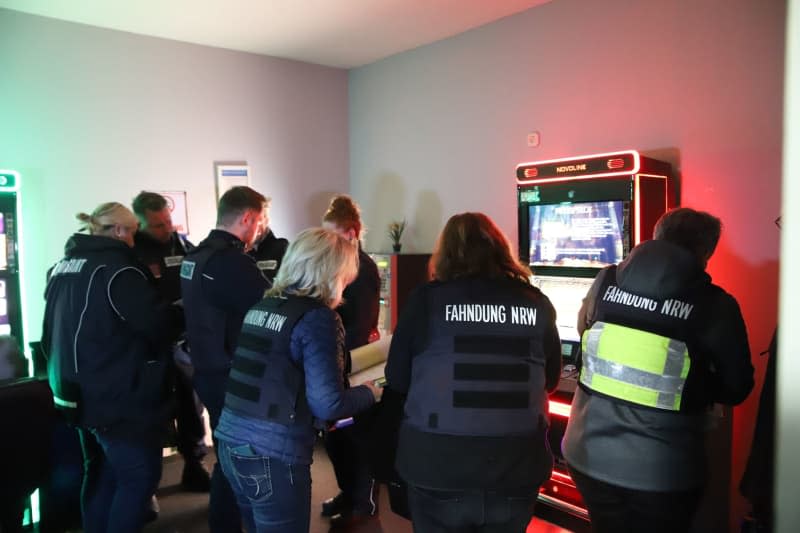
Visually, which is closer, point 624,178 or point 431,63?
point 624,178

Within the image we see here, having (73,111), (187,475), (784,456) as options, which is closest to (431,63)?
(73,111)

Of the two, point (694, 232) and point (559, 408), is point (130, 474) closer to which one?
point (559, 408)

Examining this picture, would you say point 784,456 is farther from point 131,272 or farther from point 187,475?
point 187,475

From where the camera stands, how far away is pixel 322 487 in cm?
364

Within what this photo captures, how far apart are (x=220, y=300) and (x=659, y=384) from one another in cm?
174

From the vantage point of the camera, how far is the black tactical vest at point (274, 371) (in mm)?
1859

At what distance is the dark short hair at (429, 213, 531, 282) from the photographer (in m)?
1.81

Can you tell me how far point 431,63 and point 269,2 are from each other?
1412mm

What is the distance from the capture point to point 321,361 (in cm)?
184

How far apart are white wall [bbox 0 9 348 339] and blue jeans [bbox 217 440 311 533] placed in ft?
9.06

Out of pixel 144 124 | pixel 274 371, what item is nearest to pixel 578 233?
pixel 274 371

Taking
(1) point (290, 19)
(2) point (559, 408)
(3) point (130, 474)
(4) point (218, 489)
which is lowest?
(4) point (218, 489)

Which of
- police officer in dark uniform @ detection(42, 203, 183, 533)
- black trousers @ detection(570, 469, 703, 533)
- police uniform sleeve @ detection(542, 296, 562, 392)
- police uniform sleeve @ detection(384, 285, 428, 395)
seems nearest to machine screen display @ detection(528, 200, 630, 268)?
police uniform sleeve @ detection(542, 296, 562, 392)

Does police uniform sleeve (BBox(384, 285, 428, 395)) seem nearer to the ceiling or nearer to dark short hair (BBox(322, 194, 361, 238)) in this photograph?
dark short hair (BBox(322, 194, 361, 238))
